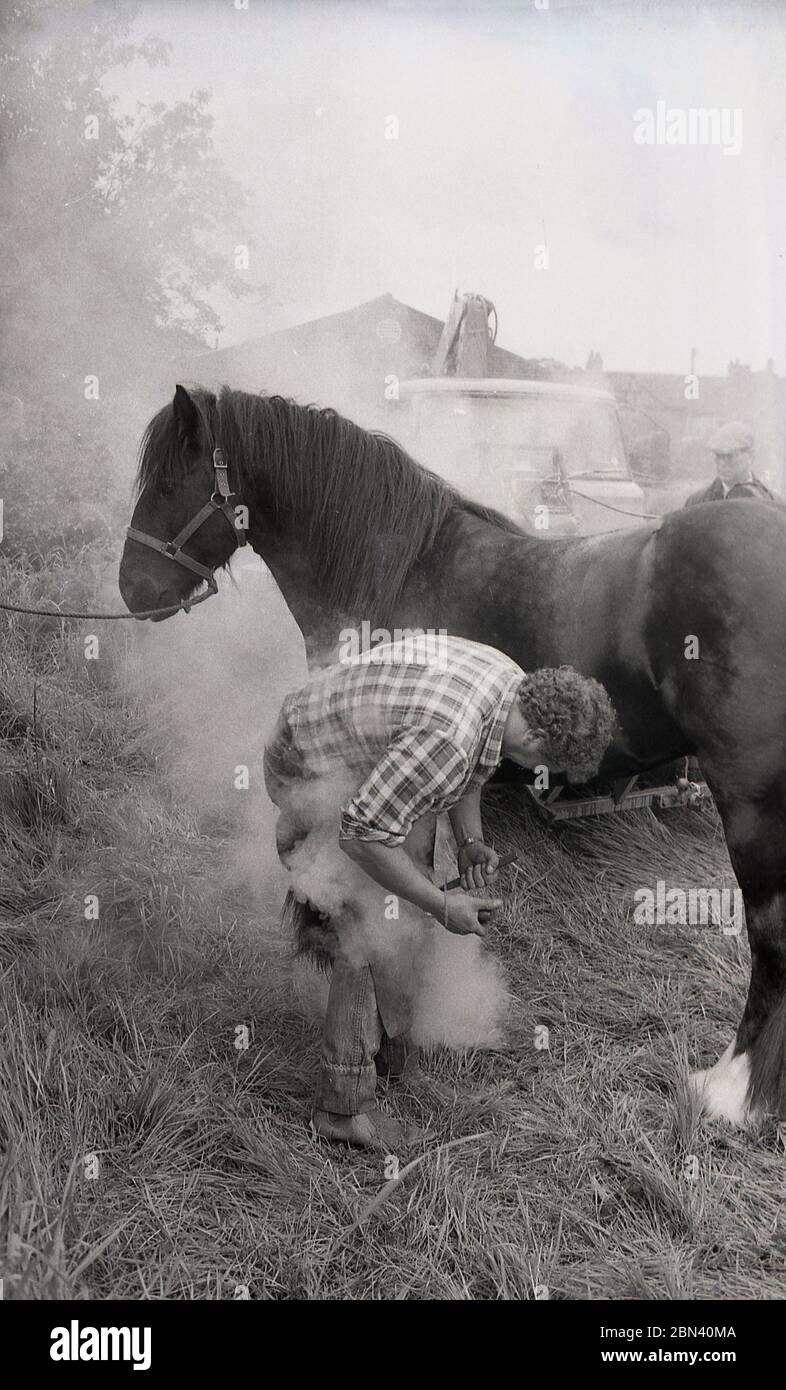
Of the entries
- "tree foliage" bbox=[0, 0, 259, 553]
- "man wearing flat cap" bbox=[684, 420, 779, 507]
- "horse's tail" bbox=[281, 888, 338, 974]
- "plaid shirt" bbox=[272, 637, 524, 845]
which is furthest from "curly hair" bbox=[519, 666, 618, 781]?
"tree foliage" bbox=[0, 0, 259, 553]

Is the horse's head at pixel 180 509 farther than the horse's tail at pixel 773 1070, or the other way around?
the horse's head at pixel 180 509

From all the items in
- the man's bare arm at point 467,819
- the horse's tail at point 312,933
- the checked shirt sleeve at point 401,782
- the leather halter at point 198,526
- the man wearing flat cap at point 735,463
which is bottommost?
the horse's tail at point 312,933

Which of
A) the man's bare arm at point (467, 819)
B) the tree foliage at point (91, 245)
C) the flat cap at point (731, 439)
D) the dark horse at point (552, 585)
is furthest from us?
the flat cap at point (731, 439)

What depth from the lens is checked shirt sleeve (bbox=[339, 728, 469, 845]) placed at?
2201mm

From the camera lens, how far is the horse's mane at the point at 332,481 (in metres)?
3.18

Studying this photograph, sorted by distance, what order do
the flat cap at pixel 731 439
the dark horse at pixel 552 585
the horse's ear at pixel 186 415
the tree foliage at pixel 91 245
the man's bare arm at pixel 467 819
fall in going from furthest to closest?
the flat cap at pixel 731 439 → the tree foliage at pixel 91 245 → the horse's ear at pixel 186 415 → the man's bare arm at pixel 467 819 → the dark horse at pixel 552 585

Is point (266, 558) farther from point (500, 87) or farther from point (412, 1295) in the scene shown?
point (412, 1295)

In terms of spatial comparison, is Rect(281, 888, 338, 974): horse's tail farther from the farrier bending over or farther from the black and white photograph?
the farrier bending over

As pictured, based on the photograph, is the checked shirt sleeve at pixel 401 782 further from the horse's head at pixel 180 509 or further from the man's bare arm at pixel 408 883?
the horse's head at pixel 180 509

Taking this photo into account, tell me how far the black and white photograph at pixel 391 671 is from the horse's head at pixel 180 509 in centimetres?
1

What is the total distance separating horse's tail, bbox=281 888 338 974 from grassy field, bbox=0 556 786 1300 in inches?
8.8

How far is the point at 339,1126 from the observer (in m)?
2.57

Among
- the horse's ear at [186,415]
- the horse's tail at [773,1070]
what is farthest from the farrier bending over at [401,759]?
the horse's ear at [186,415]
